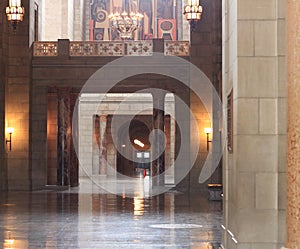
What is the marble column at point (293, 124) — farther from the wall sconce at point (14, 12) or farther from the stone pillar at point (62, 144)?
the stone pillar at point (62, 144)

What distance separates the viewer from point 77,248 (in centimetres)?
1111

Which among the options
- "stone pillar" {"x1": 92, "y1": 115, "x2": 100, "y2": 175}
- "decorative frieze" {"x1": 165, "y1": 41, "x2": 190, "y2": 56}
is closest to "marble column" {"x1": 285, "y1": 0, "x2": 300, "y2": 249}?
"decorative frieze" {"x1": 165, "y1": 41, "x2": 190, "y2": 56}

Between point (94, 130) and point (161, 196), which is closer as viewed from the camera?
point (161, 196)

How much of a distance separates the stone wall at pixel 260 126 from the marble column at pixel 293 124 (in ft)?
11.2

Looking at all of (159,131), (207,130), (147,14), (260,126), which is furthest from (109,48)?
(260,126)

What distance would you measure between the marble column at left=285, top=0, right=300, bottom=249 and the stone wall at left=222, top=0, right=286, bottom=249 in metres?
3.40

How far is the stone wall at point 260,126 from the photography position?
895 centimetres

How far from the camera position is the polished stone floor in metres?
11.9

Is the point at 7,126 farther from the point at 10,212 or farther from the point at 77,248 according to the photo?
the point at 77,248

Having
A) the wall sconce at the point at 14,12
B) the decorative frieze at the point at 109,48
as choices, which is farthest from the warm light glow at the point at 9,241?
the decorative frieze at the point at 109,48

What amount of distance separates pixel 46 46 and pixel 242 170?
2082 centimetres

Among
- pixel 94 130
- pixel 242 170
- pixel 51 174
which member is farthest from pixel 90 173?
pixel 242 170

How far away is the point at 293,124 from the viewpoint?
541cm

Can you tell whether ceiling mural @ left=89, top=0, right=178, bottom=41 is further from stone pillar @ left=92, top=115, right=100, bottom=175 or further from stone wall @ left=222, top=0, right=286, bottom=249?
stone wall @ left=222, top=0, right=286, bottom=249
